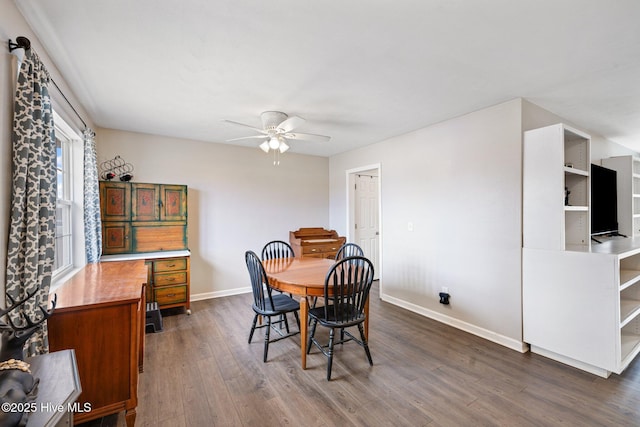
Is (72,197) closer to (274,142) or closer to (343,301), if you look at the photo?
(274,142)

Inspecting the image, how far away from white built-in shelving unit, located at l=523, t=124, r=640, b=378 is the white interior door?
2.83 meters

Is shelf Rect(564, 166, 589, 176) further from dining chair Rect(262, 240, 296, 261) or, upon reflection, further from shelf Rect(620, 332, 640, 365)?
dining chair Rect(262, 240, 296, 261)

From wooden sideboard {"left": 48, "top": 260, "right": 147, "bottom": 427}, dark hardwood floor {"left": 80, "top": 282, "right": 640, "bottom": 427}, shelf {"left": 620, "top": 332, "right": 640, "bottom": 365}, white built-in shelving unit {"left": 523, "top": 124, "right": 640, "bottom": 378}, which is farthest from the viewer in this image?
shelf {"left": 620, "top": 332, "right": 640, "bottom": 365}

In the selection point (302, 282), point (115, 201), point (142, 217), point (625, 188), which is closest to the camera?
point (302, 282)

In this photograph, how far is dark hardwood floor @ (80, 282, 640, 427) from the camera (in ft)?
6.02

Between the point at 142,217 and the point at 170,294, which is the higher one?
the point at 142,217

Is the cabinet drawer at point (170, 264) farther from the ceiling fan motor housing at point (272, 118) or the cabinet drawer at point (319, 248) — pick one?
the ceiling fan motor housing at point (272, 118)

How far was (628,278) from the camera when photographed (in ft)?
8.67

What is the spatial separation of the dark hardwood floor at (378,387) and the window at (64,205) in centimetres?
116

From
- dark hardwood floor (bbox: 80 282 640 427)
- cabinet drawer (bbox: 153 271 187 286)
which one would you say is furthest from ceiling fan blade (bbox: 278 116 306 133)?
cabinet drawer (bbox: 153 271 187 286)

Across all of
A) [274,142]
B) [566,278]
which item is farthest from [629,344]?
[274,142]

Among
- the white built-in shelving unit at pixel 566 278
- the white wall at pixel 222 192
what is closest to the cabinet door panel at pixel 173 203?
the white wall at pixel 222 192

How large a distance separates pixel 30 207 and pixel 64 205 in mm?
1608

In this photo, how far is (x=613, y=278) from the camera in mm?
2197
